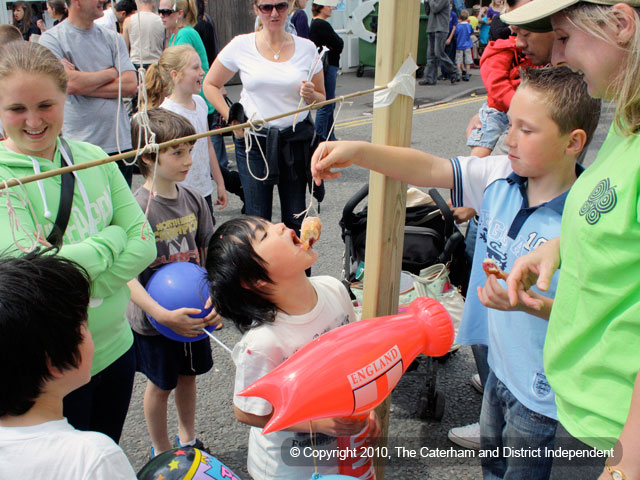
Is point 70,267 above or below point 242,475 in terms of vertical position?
above

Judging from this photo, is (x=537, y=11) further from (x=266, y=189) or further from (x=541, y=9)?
(x=266, y=189)

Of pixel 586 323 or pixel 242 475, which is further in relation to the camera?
pixel 242 475

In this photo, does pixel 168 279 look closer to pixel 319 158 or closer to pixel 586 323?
pixel 319 158

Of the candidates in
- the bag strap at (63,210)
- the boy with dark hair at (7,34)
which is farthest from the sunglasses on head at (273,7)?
the bag strap at (63,210)

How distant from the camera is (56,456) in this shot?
46.3 inches

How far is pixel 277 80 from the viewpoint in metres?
3.59

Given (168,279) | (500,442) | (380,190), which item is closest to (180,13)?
(168,279)

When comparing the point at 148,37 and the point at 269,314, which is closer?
the point at 269,314

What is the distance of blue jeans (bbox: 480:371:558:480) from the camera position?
179 cm

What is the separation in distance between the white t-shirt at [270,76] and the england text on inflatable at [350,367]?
7.45ft

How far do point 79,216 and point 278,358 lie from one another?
2.50ft

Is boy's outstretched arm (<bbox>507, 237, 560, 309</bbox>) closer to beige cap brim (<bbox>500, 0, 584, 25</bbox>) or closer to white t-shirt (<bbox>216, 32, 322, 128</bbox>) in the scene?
beige cap brim (<bbox>500, 0, 584, 25</bbox>)

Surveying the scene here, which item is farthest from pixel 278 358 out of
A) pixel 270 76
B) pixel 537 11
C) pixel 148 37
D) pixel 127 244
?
pixel 148 37

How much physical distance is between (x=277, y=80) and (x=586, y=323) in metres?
2.73
